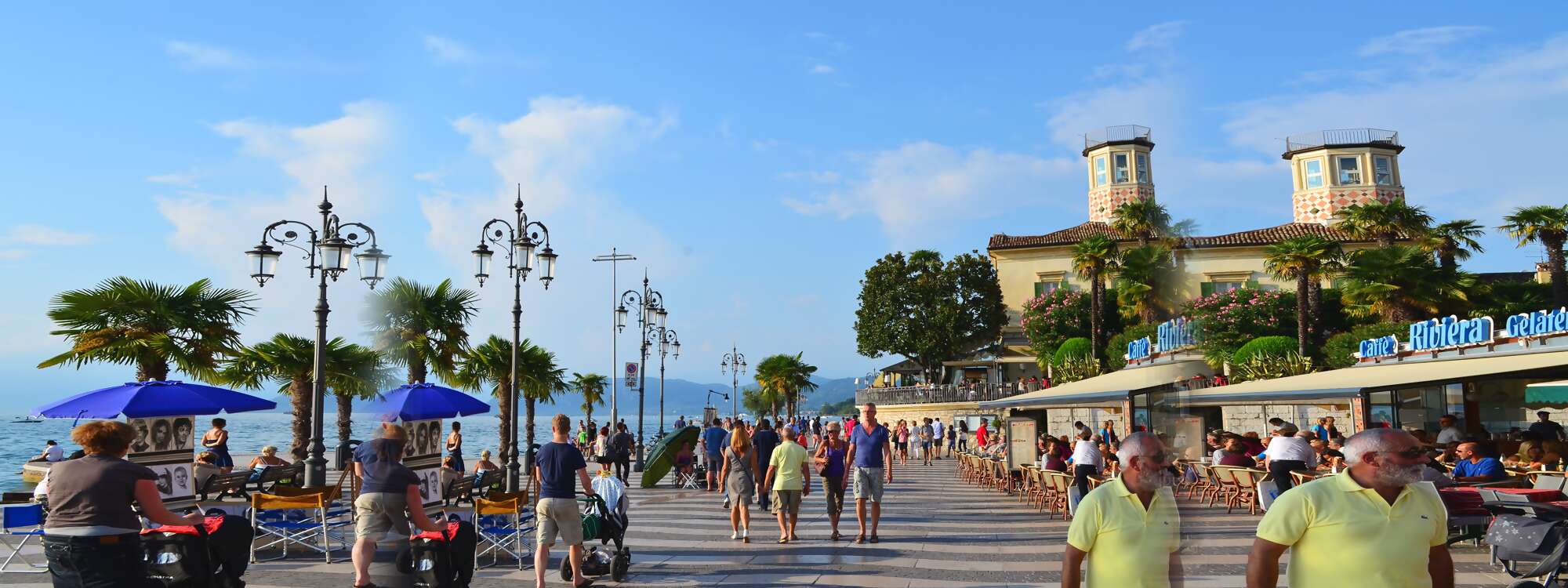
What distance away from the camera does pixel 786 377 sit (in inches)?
2965

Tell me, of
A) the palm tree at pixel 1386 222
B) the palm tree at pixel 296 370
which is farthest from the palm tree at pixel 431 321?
the palm tree at pixel 1386 222

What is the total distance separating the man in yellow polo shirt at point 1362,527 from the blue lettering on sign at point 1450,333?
26.0 m

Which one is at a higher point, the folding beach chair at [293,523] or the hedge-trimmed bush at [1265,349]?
the hedge-trimmed bush at [1265,349]

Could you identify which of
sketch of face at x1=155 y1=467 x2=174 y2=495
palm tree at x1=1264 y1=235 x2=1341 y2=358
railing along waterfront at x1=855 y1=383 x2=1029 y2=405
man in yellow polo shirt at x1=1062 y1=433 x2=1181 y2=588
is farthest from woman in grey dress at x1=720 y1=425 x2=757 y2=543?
railing along waterfront at x1=855 y1=383 x2=1029 y2=405

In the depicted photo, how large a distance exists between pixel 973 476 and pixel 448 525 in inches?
743

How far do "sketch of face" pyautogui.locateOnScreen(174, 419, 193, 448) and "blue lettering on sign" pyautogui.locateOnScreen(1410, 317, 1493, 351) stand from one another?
2681 cm

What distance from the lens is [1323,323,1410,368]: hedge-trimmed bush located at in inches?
1326

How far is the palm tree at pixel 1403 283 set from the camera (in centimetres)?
3482

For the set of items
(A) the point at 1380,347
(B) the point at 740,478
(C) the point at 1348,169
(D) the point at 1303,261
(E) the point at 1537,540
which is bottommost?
(E) the point at 1537,540

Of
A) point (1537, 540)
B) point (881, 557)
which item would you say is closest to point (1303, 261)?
point (881, 557)

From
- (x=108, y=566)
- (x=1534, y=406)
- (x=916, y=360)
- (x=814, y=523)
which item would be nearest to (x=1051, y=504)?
(x=814, y=523)

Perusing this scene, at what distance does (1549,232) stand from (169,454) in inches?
1591

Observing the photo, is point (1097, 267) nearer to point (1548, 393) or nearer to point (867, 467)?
point (1548, 393)

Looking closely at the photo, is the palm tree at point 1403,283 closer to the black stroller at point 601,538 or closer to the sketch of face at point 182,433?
the black stroller at point 601,538
